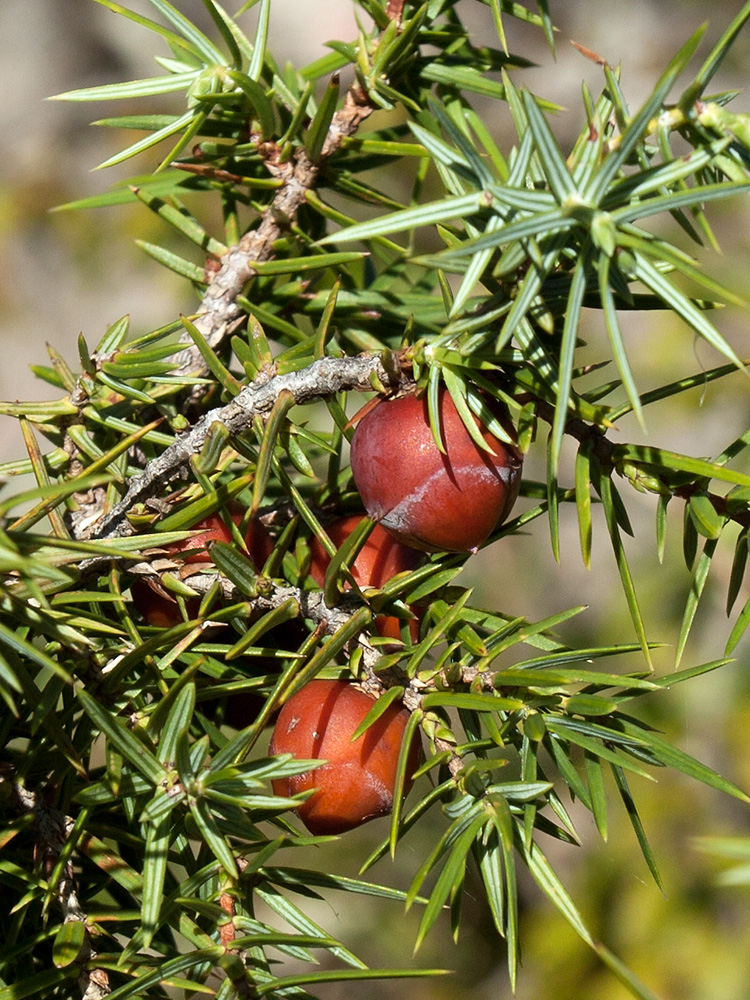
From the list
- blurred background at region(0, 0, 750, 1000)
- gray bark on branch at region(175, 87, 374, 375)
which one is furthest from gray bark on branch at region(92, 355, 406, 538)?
blurred background at region(0, 0, 750, 1000)

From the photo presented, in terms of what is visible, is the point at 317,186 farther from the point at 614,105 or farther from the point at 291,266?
the point at 614,105

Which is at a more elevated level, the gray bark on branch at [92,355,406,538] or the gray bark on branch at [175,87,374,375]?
the gray bark on branch at [175,87,374,375]

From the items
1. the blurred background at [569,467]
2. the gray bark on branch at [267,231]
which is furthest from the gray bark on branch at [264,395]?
the blurred background at [569,467]

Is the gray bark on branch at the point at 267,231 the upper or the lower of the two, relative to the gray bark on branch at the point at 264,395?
upper

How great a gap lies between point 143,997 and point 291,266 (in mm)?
326

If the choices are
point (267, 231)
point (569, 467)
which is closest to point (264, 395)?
point (267, 231)

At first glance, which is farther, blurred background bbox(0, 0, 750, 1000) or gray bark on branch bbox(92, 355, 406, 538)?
blurred background bbox(0, 0, 750, 1000)

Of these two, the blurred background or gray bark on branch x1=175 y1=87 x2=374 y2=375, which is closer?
gray bark on branch x1=175 y1=87 x2=374 y2=375

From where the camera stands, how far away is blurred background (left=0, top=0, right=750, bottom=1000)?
1.22 metres

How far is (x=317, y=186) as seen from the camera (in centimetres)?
45

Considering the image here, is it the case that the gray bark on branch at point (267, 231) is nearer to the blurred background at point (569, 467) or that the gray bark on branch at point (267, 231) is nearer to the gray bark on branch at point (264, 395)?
the gray bark on branch at point (264, 395)

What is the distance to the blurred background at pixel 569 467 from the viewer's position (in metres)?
1.22

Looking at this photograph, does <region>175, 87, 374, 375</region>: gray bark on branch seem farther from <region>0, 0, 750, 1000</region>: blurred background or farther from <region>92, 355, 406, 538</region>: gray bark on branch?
<region>0, 0, 750, 1000</region>: blurred background

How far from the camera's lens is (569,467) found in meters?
1.79
